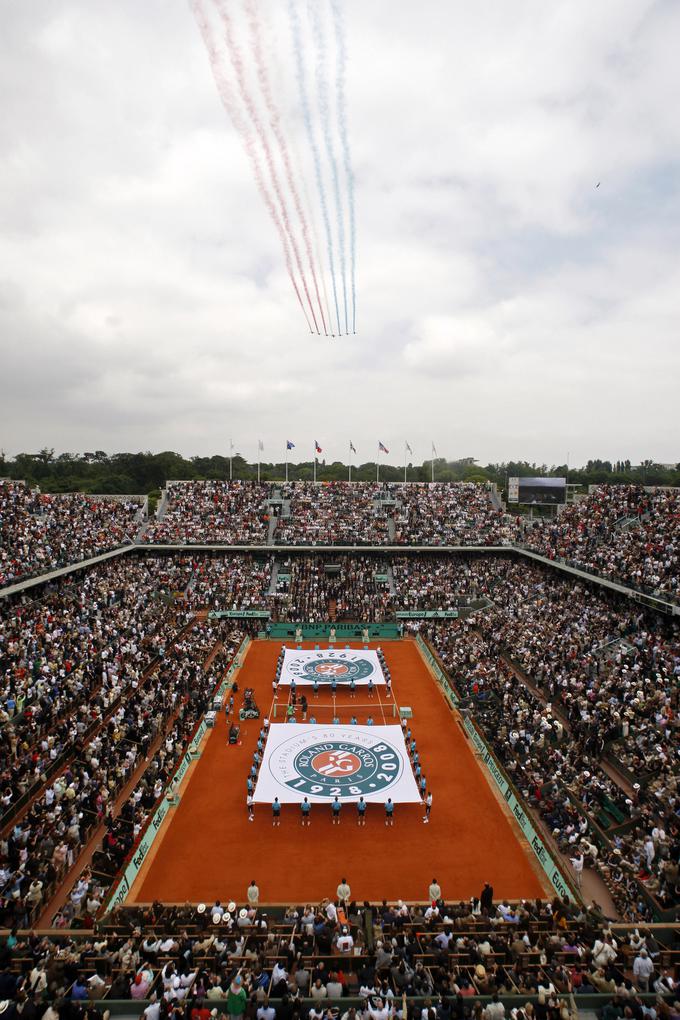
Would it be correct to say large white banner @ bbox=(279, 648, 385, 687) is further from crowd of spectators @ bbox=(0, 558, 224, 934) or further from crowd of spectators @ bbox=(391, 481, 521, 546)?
crowd of spectators @ bbox=(391, 481, 521, 546)

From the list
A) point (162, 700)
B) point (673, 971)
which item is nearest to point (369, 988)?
point (673, 971)

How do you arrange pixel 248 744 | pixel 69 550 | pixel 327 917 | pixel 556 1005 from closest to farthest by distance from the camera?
pixel 556 1005 < pixel 327 917 < pixel 248 744 < pixel 69 550

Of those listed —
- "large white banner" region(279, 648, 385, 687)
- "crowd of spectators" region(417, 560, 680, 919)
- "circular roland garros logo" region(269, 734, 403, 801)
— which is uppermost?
"crowd of spectators" region(417, 560, 680, 919)

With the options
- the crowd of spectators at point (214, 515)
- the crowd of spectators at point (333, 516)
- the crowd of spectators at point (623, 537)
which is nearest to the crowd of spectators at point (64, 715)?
the crowd of spectators at point (214, 515)

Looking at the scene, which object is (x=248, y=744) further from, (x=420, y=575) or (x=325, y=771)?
(x=420, y=575)

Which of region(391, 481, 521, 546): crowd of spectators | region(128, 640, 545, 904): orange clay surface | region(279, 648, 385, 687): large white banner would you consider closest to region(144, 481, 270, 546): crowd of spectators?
region(391, 481, 521, 546): crowd of spectators

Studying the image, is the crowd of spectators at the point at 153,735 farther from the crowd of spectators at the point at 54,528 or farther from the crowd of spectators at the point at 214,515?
the crowd of spectators at the point at 214,515

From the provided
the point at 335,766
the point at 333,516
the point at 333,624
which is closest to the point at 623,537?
the point at 333,624
